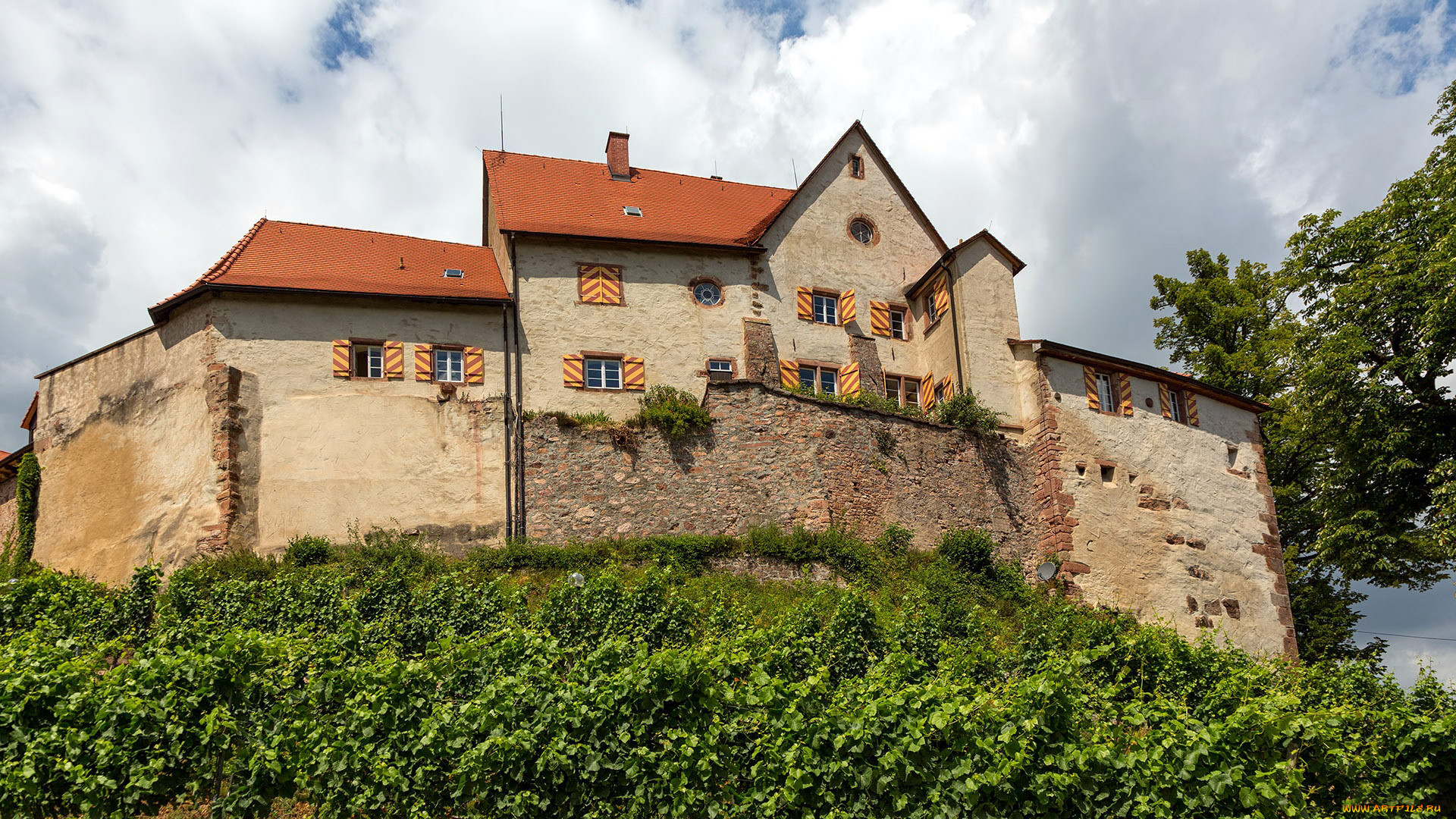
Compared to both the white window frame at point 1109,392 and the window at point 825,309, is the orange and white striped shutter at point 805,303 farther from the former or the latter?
the white window frame at point 1109,392

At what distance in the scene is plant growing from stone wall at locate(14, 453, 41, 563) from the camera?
25203 millimetres

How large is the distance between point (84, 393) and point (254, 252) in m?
5.11

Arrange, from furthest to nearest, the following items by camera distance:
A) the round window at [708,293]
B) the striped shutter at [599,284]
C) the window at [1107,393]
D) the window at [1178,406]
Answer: the window at [1178,406] < the round window at [708,293] < the window at [1107,393] < the striped shutter at [599,284]

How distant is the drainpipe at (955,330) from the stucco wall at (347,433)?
455 inches

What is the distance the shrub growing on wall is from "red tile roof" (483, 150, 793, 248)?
4.55m

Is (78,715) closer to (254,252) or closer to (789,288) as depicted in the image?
(254,252)

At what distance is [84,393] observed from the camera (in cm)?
2614

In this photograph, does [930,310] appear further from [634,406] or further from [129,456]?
[129,456]

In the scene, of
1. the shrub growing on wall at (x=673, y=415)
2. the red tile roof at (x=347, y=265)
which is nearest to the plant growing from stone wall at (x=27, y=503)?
the red tile roof at (x=347, y=265)

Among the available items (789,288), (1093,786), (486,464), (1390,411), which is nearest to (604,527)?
(486,464)

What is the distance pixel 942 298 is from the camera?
29.6 m

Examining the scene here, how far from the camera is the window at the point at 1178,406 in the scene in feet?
95.7

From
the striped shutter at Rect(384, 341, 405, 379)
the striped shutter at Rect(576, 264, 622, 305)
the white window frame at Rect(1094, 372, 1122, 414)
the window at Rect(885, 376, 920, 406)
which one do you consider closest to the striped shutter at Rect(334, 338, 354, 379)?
the striped shutter at Rect(384, 341, 405, 379)

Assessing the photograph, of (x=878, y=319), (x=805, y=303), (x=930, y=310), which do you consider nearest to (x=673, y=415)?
(x=805, y=303)
